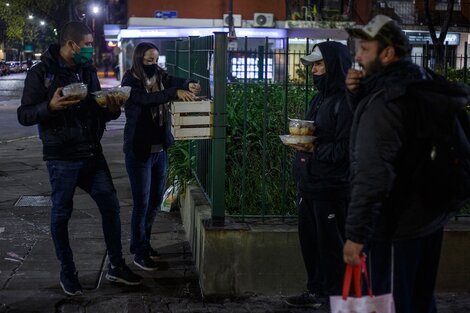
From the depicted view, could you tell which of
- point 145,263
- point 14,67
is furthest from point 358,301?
point 14,67

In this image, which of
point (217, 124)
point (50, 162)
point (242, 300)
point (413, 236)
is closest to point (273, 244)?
point (242, 300)

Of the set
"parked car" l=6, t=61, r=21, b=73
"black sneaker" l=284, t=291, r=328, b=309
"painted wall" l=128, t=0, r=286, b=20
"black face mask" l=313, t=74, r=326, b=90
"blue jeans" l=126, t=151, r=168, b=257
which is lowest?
"parked car" l=6, t=61, r=21, b=73

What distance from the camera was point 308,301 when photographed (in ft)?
18.7

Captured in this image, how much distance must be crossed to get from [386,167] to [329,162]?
1550mm

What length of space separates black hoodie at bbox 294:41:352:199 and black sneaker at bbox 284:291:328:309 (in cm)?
92

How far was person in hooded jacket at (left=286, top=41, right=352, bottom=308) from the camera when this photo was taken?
16.5 feet

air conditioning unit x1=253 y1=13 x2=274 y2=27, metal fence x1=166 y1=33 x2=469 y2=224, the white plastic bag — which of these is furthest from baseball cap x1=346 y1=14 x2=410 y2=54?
air conditioning unit x1=253 y1=13 x2=274 y2=27

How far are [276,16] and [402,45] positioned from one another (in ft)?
101

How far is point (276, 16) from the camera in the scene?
33781mm

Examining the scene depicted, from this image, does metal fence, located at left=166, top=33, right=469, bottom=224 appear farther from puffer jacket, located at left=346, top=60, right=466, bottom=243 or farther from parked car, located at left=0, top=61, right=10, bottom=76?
parked car, located at left=0, top=61, right=10, bottom=76

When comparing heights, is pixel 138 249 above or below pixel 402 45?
below

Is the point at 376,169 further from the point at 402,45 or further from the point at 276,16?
the point at 276,16

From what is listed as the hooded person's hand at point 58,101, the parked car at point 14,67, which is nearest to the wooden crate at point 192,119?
the hooded person's hand at point 58,101

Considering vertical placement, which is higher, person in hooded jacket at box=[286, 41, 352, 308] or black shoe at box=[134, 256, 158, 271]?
person in hooded jacket at box=[286, 41, 352, 308]
